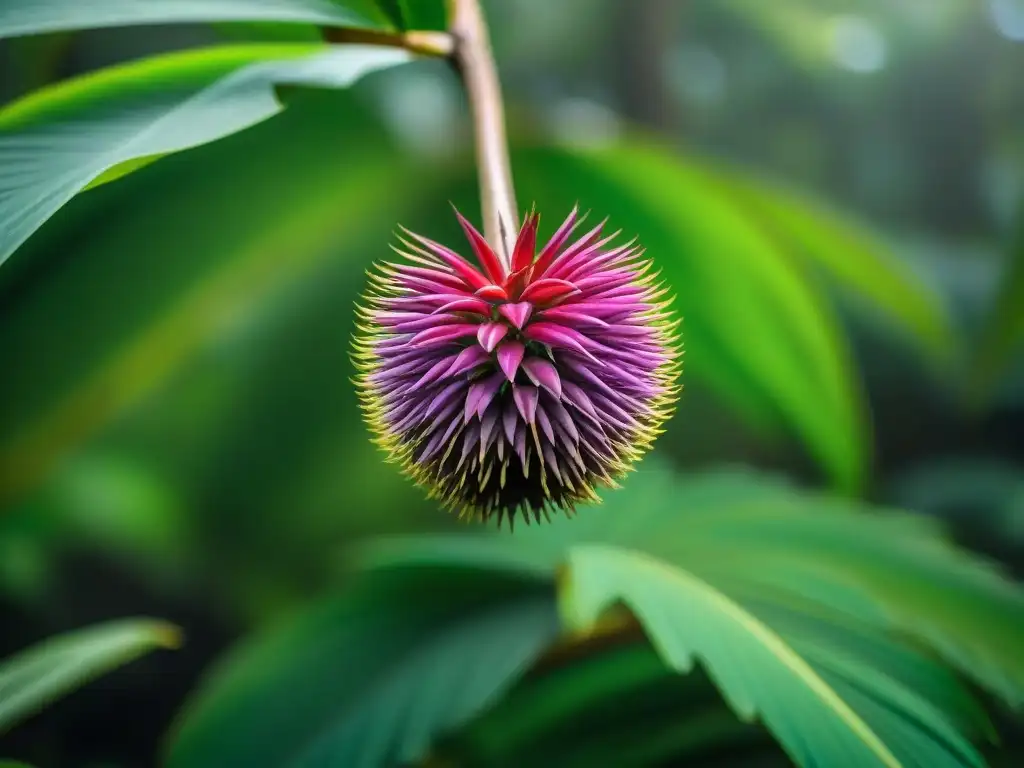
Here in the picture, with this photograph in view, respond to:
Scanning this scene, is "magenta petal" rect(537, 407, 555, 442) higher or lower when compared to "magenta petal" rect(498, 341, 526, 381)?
lower

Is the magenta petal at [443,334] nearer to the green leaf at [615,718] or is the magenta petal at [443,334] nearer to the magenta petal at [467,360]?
the magenta petal at [467,360]

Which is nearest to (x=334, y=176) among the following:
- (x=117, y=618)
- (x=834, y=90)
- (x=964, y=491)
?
(x=117, y=618)

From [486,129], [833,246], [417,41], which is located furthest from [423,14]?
[833,246]

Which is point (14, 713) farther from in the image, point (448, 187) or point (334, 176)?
point (448, 187)

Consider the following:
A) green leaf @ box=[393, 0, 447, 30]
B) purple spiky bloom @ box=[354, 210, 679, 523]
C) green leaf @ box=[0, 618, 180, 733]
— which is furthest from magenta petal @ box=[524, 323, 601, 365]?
green leaf @ box=[0, 618, 180, 733]

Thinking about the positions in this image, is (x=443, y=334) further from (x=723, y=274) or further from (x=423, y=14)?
(x=723, y=274)

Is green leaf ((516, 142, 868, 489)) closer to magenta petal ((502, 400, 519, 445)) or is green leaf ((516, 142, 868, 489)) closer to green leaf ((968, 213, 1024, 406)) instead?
green leaf ((968, 213, 1024, 406))

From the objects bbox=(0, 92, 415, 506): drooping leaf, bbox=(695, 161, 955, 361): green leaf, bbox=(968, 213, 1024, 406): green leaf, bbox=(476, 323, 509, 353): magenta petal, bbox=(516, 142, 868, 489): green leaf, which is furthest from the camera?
bbox=(968, 213, 1024, 406): green leaf

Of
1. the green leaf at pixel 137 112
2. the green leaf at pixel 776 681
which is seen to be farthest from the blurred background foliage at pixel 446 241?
the green leaf at pixel 776 681
